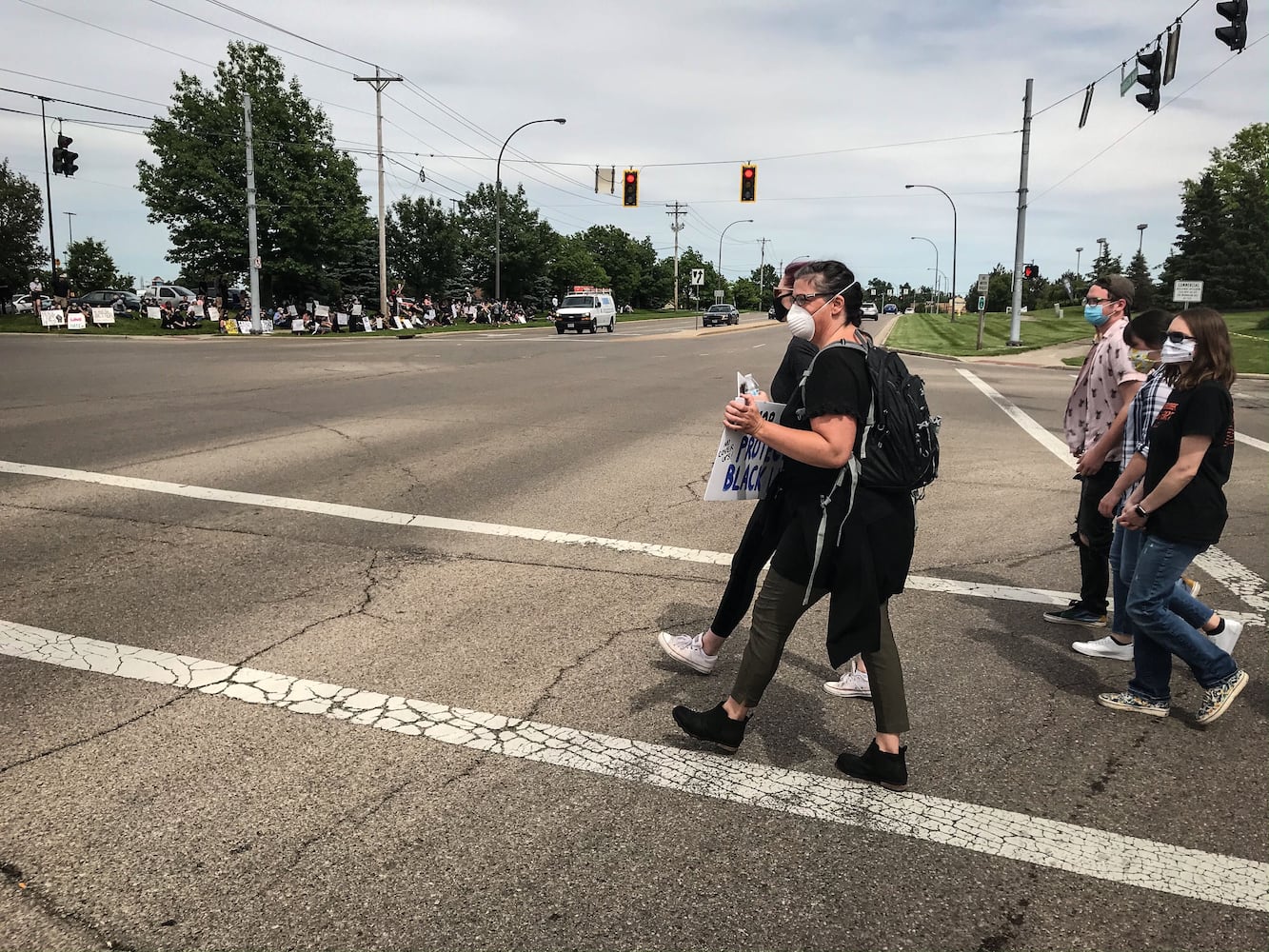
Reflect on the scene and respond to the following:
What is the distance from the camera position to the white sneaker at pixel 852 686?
4027 millimetres

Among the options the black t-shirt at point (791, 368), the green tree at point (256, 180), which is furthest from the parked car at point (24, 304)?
the black t-shirt at point (791, 368)

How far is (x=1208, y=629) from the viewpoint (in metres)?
4.01

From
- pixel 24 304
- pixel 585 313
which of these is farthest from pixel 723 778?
pixel 24 304

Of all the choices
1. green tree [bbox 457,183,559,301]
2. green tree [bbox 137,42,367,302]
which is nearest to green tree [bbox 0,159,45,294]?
green tree [bbox 137,42,367,302]

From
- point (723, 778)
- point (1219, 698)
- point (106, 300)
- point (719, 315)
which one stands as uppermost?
point (719, 315)

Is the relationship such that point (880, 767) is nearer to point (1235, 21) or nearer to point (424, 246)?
point (1235, 21)

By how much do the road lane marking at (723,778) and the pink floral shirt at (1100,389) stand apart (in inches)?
93.1

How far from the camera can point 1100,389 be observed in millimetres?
4871

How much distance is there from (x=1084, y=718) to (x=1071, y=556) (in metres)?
2.80

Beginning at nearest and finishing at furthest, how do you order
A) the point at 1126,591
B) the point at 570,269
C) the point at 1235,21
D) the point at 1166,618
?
the point at 1166,618 → the point at 1126,591 → the point at 1235,21 → the point at 570,269

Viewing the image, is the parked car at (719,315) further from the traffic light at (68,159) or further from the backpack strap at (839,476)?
the backpack strap at (839,476)

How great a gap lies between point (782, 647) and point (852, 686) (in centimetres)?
92

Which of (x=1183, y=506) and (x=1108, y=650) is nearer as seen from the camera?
(x=1183, y=506)

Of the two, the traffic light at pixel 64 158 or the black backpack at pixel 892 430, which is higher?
the traffic light at pixel 64 158
